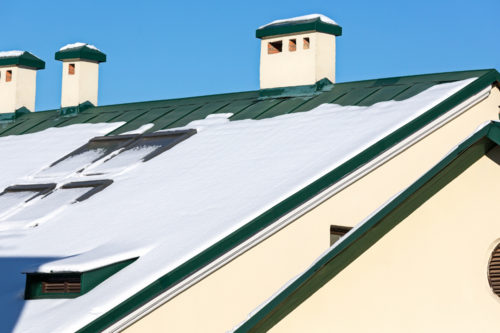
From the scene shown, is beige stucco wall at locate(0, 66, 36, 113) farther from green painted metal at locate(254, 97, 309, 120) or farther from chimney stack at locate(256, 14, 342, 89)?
green painted metal at locate(254, 97, 309, 120)

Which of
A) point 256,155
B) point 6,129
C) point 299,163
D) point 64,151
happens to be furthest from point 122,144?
point 6,129

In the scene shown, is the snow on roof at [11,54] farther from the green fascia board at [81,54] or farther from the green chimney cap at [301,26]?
the green chimney cap at [301,26]

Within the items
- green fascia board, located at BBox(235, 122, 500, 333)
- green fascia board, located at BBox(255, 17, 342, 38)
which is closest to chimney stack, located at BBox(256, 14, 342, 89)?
green fascia board, located at BBox(255, 17, 342, 38)

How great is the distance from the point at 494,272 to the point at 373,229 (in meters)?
1.66

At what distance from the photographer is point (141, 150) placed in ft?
40.6

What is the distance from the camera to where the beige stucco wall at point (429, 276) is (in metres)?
7.61

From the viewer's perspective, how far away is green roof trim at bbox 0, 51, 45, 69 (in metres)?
19.3

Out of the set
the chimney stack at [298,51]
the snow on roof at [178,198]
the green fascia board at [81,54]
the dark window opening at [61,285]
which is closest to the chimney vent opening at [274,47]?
the chimney stack at [298,51]

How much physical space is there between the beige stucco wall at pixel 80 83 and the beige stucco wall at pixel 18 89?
1713mm

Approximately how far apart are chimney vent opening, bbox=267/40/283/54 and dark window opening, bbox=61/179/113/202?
5163 millimetres

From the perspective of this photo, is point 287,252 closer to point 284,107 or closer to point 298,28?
point 284,107

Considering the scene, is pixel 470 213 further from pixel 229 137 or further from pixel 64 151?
pixel 64 151

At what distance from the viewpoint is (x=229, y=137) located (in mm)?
11922

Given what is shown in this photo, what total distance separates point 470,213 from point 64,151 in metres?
8.12
